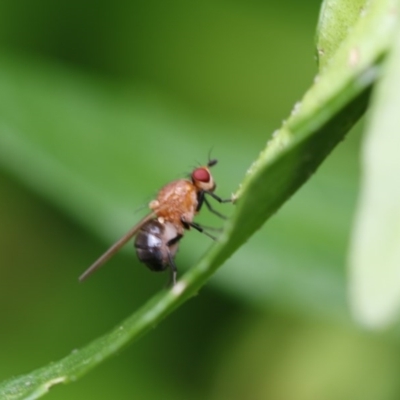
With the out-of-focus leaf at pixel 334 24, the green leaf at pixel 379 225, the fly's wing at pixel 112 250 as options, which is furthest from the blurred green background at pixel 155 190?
the green leaf at pixel 379 225

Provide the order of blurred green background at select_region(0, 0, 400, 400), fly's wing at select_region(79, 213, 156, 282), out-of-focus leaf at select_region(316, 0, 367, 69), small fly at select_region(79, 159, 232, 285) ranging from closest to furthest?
out-of-focus leaf at select_region(316, 0, 367, 69) < fly's wing at select_region(79, 213, 156, 282) < small fly at select_region(79, 159, 232, 285) < blurred green background at select_region(0, 0, 400, 400)

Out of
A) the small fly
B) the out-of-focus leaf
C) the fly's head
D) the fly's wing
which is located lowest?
the fly's wing

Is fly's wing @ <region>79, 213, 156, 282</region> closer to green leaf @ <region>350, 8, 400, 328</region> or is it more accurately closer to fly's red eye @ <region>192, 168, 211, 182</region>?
fly's red eye @ <region>192, 168, 211, 182</region>

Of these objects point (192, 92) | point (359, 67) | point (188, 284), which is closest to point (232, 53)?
point (192, 92)

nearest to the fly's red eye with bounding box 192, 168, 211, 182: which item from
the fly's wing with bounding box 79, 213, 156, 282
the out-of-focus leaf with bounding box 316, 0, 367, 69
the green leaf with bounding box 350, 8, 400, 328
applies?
the fly's wing with bounding box 79, 213, 156, 282

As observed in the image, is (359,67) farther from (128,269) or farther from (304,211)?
(128,269)
